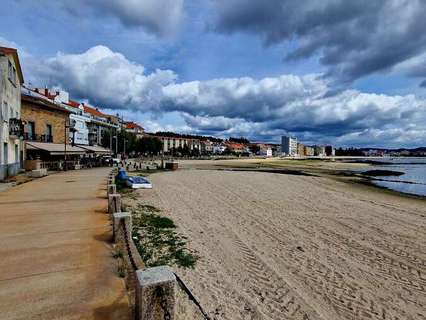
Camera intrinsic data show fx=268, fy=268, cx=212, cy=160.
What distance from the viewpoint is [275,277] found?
6.27m

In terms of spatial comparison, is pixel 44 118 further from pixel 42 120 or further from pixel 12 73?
pixel 12 73

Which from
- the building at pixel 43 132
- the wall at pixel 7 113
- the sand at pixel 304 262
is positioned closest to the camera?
the sand at pixel 304 262

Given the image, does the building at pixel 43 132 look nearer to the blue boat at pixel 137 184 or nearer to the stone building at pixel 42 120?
the stone building at pixel 42 120

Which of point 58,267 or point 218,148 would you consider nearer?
point 58,267

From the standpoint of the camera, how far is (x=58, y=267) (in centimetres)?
467

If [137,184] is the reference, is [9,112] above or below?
above

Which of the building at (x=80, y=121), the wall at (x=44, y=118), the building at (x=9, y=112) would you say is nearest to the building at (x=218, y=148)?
the building at (x=80, y=121)

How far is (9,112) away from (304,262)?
2290 cm

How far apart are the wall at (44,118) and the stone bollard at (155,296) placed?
3223cm

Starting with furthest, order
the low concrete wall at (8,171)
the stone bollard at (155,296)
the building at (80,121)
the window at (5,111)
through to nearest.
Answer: the building at (80,121) → the window at (5,111) → the low concrete wall at (8,171) → the stone bollard at (155,296)

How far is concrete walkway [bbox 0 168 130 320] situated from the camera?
3.47 meters

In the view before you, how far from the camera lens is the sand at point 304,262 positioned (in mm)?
5203

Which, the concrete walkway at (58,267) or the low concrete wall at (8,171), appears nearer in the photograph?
the concrete walkway at (58,267)

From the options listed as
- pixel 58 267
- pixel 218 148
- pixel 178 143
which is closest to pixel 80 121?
pixel 58 267
